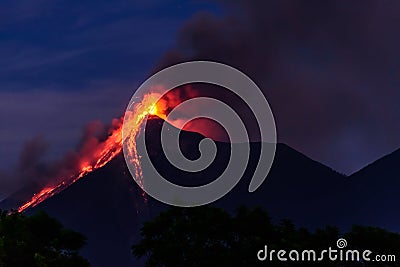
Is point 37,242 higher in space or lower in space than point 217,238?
lower

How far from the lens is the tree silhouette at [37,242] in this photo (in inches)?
1649

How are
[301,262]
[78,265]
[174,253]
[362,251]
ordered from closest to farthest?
[301,262] < [174,253] < [78,265] < [362,251]

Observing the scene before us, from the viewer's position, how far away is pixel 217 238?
43.6 m

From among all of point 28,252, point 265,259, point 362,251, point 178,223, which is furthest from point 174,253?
point 362,251

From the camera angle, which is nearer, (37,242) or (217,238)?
(217,238)

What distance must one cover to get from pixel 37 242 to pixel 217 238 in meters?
11.5

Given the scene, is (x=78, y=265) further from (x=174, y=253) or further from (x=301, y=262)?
(x=301, y=262)

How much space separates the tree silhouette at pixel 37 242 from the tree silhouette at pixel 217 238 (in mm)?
4535

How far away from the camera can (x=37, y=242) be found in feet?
149

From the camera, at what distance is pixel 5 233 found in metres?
44.4

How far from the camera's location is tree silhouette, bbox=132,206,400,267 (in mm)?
41938

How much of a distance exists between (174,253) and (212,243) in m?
2.38

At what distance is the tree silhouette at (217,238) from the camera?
41938 millimetres

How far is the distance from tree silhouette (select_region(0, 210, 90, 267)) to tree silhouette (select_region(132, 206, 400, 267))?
14.9ft
